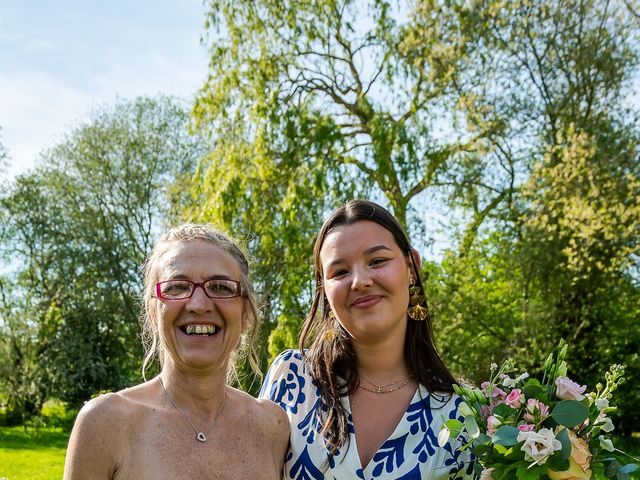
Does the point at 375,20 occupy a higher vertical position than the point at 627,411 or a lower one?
higher

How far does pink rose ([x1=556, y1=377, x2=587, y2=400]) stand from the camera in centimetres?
255

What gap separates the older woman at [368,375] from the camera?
2912mm

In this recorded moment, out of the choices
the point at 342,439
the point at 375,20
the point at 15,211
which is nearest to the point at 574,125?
the point at 375,20

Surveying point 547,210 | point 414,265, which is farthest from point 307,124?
point 414,265

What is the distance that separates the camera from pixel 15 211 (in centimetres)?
2416

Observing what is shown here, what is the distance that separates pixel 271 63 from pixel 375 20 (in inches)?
80.5

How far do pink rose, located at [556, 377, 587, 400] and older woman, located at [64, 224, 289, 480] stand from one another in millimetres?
1079

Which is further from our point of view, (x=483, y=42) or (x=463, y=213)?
(x=463, y=213)

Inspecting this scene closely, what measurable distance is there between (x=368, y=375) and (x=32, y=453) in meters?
16.5

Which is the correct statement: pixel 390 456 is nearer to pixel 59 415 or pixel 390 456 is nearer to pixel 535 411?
pixel 535 411

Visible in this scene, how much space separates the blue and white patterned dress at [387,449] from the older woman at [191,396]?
101 mm

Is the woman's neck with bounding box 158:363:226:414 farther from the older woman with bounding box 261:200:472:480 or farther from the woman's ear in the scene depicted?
the woman's ear

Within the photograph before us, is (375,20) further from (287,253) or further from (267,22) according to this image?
(287,253)

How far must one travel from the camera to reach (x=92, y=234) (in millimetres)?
22922
